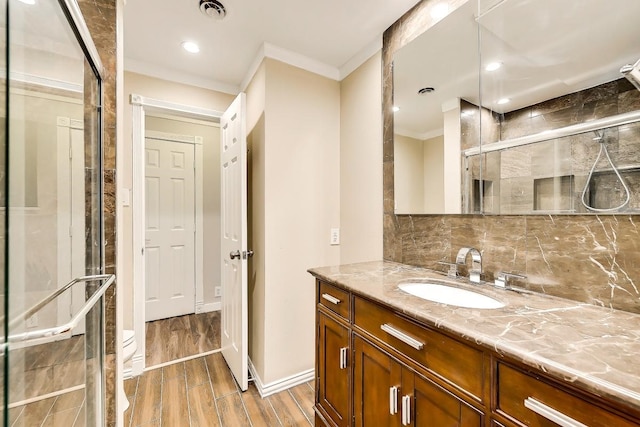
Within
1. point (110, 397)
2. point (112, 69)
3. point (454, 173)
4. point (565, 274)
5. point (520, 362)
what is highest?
point (112, 69)

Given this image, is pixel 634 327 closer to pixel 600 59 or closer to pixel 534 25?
pixel 600 59

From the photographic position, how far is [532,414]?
0.64m

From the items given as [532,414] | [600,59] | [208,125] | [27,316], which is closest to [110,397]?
[27,316]

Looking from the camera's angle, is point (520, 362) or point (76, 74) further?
point (76, 74)

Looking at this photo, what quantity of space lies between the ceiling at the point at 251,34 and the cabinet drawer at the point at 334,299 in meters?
1.59

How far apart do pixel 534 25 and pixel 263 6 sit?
1.36m

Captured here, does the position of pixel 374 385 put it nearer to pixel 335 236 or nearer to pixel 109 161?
pixel 335 236

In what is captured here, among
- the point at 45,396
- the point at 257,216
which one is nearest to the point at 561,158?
the point at 257,216

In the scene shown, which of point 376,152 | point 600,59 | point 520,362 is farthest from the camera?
point 376,152

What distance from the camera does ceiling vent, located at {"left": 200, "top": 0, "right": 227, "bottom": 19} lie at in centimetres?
159

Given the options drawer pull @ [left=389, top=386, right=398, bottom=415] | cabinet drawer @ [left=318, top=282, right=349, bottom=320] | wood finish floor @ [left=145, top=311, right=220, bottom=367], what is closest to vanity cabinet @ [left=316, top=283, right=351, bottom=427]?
cabinet drawer @ [left=318, top=282, right=349, bottom=320]

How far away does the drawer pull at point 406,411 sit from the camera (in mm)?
958

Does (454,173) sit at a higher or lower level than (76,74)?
lower

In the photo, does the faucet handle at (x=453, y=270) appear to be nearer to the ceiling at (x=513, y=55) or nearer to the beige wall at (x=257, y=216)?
the ceiling at (x=513, y=55)
